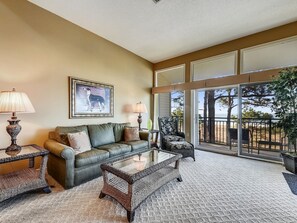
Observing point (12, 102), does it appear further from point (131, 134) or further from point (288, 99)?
point (288, 99)

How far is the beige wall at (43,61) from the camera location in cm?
265

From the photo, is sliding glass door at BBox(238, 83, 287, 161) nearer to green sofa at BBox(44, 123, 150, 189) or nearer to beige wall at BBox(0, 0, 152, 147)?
green sofa at BBox(44, 123, 150, 189)

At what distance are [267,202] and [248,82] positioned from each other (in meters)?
2.79

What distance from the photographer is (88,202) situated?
2051mm

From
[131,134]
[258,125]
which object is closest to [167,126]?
[131,134]

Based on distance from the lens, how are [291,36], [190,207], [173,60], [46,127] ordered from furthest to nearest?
1. [173,60]
2. [291,36]
3. [46,127]
4. [190,207]

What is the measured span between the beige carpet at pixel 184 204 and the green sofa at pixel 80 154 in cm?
17

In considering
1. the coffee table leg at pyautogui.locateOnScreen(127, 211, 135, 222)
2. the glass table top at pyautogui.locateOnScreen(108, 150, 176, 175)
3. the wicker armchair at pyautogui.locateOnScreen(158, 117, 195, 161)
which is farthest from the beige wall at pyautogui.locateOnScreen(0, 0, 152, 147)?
the coffee table leg at pyautogui.locateOnScreen(127, 211, 135, 222)

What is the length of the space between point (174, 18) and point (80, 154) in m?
3.13

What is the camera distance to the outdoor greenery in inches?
Answer: 120

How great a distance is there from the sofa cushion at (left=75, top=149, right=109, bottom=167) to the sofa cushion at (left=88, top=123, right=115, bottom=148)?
1.85ft

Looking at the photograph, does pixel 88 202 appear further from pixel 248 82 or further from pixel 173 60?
pixel 173 60

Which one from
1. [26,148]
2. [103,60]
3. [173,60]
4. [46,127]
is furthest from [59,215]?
[173,60]

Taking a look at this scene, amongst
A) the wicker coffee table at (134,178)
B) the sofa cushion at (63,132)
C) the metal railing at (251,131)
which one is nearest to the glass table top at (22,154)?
the sofa cushion at (63,132)
